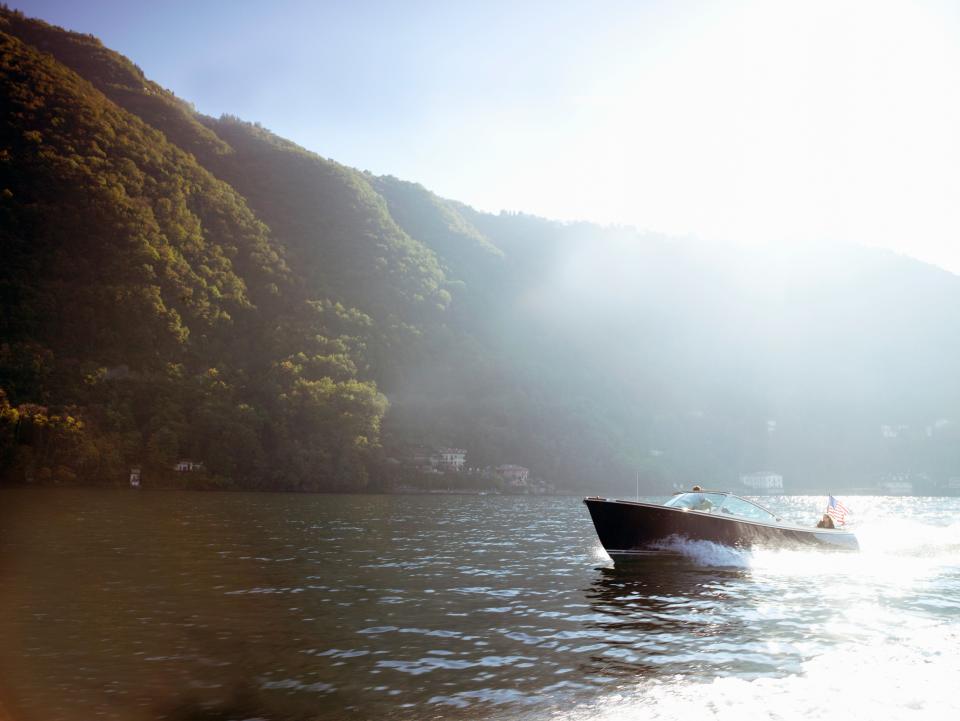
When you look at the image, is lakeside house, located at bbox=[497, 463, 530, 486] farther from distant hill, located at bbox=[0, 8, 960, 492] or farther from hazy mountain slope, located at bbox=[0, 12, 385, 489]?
hazy mountain slope, located at bbox=[0, 12, 385, 489]

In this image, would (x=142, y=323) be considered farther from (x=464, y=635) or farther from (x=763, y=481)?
(x=763, y=481)

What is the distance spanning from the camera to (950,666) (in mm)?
10781

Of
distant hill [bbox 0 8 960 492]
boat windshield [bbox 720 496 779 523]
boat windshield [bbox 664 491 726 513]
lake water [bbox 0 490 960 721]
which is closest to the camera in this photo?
lake water [bbox 0 490 960 721]

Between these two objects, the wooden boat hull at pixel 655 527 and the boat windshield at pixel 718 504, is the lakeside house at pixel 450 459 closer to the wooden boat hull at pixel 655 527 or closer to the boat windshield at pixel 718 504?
the boat windshield at pixel 718 504

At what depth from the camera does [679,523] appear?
72.5 ft

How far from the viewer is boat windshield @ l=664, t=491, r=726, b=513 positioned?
22.6 meters

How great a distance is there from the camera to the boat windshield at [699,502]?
74.3 ft

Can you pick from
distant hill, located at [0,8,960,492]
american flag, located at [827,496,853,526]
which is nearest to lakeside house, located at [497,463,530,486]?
distant hill, located at [0,8,960,492]

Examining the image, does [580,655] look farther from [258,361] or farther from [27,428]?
[258,361]

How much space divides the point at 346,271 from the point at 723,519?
158 meters

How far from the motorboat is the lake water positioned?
0.63 m

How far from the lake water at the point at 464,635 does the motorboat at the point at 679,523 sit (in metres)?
0.63

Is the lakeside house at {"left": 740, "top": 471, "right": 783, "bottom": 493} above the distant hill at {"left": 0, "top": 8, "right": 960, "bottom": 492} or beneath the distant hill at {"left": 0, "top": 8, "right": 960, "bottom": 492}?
beneath

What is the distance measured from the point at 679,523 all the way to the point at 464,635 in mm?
12329
